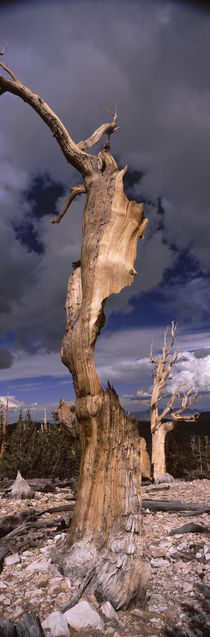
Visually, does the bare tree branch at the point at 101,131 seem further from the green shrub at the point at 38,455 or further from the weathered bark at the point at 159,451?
the weathered bark at the point at 159,451

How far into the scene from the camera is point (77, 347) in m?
3.96

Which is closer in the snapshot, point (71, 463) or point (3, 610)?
point (3, 610)

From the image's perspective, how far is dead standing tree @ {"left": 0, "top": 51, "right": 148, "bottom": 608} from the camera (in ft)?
11.0

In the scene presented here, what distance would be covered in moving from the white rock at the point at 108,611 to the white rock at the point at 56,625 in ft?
1.22

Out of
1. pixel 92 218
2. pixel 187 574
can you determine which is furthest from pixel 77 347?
pixel 187 574

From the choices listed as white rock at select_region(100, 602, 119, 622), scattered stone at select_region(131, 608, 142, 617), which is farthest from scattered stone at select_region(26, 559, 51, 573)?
scattered stone at select_region(131, 608, 142, 617)

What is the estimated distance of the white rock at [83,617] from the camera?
105 inches

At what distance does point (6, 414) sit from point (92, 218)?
72.9 ft

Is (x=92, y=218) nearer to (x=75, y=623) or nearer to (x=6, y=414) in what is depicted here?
(x=75, y=623)

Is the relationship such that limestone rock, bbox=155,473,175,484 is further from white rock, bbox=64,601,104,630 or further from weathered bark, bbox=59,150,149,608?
white rock, bbox=64,601,104,630

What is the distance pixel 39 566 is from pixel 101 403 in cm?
169

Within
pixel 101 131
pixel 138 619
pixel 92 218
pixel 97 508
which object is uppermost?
pixel 101 131

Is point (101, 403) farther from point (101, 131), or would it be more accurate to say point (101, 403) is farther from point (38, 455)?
point (38, 455)

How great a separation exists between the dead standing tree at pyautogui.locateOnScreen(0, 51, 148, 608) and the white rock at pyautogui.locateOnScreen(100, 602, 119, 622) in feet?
0.35
